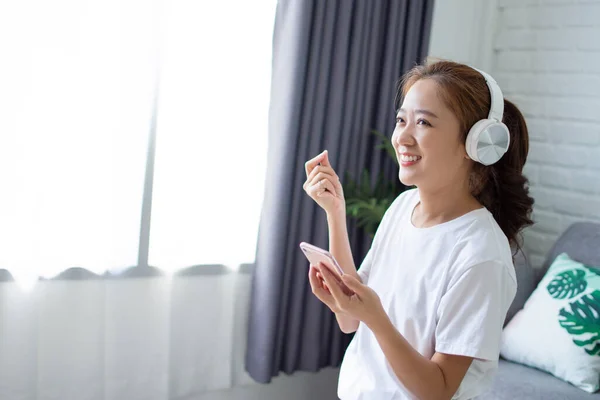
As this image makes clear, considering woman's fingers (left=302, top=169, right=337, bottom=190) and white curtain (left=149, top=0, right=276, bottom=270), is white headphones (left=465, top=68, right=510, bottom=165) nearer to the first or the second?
woman's fingers (left=302, top=169, right=337, bottom=190)

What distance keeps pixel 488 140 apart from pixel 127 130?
1375 millimetres

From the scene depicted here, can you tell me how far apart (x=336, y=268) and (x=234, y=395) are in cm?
161

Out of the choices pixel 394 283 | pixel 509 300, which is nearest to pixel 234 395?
pixel 394 283

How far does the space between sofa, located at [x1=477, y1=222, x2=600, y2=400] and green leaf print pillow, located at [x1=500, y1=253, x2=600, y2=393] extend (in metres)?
0.04

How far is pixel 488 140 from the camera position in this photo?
4.54ft

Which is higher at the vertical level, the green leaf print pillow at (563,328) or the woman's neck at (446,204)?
the woman's neck at (446,204)

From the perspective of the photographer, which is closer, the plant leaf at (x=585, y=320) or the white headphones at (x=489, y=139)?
the white headphones at (x=489, y=139)

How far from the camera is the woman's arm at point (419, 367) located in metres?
1.30

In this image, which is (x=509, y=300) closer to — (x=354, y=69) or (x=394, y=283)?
→ (x=394, y=283)

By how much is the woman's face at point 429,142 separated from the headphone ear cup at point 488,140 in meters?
0.05

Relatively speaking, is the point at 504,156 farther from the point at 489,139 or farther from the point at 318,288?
the point at 318,288

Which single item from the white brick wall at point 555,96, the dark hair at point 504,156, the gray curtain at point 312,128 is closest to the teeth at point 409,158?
the dark hair at point 504,156

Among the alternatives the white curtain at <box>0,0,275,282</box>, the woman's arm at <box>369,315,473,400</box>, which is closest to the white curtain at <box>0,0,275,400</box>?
the white curtain at <box>0,0,275,282</box>

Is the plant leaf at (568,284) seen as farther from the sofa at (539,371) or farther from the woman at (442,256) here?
the woman at (442,256)
